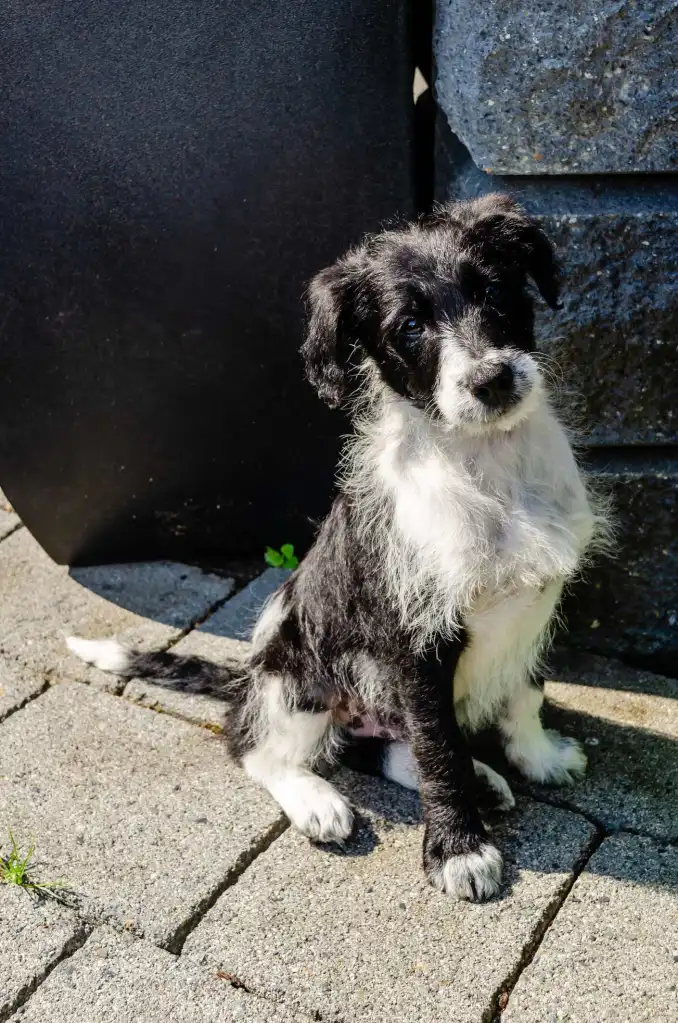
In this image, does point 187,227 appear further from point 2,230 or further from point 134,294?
point 2,230

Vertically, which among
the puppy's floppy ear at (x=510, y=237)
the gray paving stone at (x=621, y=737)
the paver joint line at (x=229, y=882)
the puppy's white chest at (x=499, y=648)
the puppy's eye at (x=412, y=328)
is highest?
the puppy's floppy ear at (x=510, y=237)

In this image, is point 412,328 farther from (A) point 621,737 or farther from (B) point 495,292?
(A) point 621,737

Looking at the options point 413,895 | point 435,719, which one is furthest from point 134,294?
point 413,895

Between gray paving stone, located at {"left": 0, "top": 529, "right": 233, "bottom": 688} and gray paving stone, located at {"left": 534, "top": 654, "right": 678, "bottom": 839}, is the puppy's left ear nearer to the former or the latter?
gray paving stone, located at {"left": 534, "top": 654, "right": 678, "bottom": 839}

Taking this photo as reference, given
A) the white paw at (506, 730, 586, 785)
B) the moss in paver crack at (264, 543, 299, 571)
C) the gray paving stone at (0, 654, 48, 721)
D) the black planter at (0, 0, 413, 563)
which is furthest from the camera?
the moss in paver crack at (264, 543, 299, 571)

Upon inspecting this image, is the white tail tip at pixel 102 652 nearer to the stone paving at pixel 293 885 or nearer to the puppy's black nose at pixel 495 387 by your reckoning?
the stone paving at pixel 293 885

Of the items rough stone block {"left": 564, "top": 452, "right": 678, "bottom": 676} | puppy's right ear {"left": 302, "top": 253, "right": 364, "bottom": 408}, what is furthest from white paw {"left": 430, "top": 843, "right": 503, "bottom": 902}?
puppy's right ear {"left": 302, "top": 253, "right": 364, "bottom": 408}

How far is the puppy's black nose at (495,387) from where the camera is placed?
2.36m

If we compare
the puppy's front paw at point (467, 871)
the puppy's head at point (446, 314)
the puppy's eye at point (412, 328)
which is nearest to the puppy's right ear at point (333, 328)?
the puppy's head at point (446, 314)

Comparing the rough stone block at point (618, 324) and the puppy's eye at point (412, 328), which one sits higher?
the puppy's eye at point (412, 328)

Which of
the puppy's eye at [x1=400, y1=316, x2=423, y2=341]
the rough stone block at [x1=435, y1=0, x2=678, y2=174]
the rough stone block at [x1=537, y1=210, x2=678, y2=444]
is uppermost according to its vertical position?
the rough stone block at [x1=435, y1=0, x2=678, y2=174]

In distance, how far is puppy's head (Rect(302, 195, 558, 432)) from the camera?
2391 mm

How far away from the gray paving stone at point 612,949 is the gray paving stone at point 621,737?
0.16m

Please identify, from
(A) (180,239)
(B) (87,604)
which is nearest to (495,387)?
(A) (180,239)
